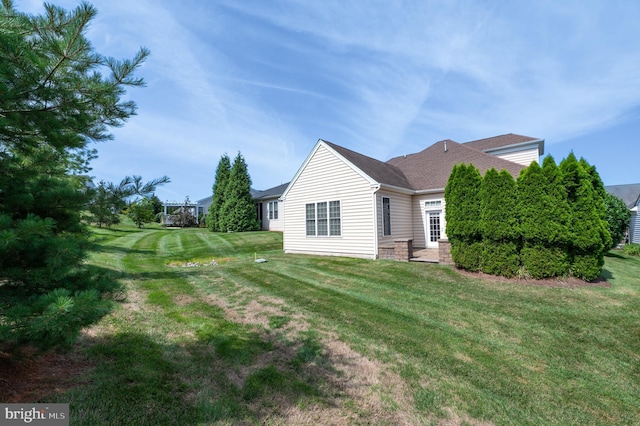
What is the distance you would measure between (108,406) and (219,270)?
6885 millimetres

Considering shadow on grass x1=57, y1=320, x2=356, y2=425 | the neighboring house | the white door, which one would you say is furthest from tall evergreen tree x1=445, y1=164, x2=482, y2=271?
the neighboring house

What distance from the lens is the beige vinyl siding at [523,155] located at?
16516 mm

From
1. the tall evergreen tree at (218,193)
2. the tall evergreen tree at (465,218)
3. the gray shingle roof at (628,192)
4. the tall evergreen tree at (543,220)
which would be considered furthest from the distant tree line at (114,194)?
the gray shingle roof at (628,192)

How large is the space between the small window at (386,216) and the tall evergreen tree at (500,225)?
13.4 feet

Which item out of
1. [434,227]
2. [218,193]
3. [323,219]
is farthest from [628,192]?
[218,193]

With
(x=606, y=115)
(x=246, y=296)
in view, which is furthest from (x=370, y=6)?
(x=606, y=115)

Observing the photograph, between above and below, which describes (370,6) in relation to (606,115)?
above

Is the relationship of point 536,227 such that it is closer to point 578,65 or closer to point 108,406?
point 578,65

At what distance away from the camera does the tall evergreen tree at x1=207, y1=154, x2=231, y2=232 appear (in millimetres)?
24609

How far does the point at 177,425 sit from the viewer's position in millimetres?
2123

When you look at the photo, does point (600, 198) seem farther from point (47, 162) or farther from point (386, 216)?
point (47, 162)

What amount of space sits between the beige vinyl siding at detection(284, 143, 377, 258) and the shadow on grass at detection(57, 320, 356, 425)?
790 cm

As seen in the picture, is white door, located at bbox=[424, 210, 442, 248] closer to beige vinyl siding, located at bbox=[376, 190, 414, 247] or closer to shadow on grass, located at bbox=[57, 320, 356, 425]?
beige vinyl siding, located at bbox=[376, 190, 414, 247]

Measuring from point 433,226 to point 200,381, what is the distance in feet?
41.0
